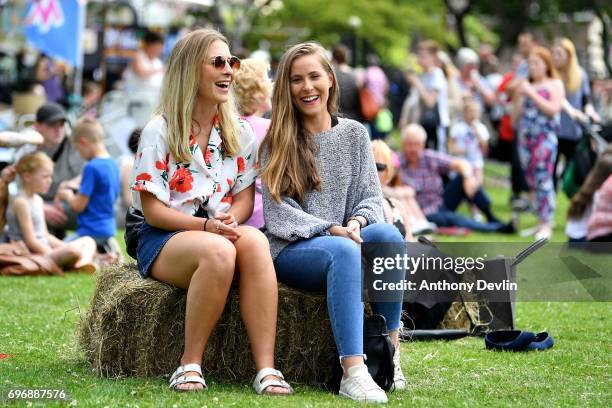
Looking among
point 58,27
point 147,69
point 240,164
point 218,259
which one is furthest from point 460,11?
point 218,259

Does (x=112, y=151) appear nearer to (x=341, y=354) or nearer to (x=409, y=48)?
(x=341, y=354)

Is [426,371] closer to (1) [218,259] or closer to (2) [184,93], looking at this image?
(1) [218,259]

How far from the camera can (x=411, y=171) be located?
13477mm

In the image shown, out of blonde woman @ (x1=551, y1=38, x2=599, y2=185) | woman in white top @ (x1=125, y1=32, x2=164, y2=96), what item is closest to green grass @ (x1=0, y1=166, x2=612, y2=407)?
blonde woman @ (x1=551, y1=38, x2=599, y2=185)

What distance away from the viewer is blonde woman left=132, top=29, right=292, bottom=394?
17.8 ft

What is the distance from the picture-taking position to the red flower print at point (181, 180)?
224 inches

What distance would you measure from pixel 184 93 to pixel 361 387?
1656 millimetres

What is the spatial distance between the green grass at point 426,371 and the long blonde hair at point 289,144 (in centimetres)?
99

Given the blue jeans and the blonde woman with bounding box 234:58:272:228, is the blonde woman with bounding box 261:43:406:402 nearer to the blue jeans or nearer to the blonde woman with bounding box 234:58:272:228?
the blue jeans

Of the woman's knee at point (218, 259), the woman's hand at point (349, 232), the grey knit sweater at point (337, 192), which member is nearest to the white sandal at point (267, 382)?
the woman's knee at point (218, 259)

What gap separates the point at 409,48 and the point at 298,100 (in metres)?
42.5

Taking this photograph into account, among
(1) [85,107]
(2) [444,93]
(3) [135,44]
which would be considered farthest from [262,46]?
(2) [444,93]

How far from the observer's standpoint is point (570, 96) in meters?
14.2

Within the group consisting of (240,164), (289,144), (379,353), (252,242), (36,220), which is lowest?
(36,220)
